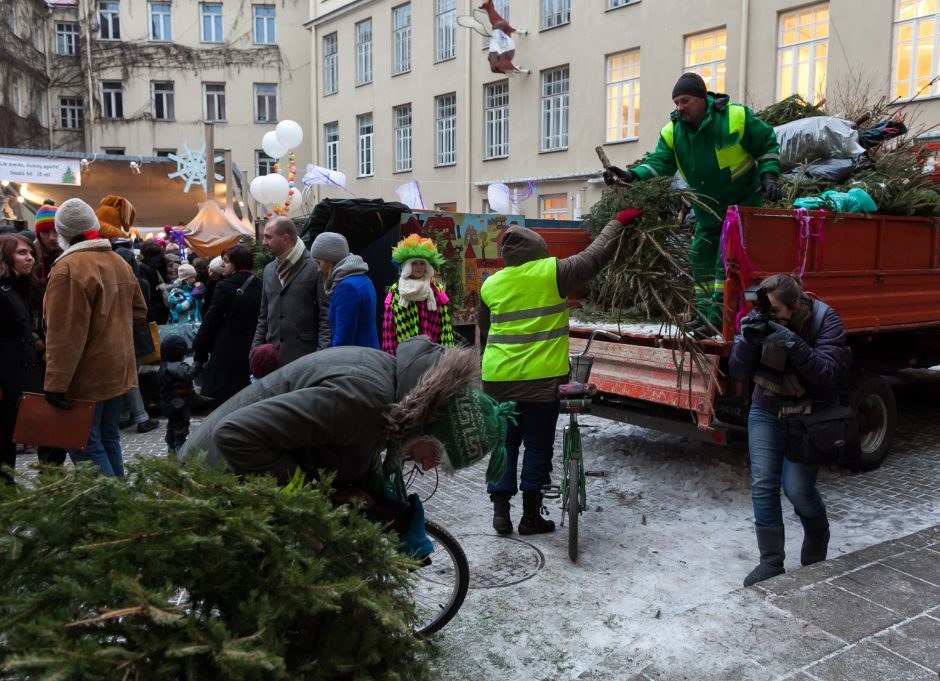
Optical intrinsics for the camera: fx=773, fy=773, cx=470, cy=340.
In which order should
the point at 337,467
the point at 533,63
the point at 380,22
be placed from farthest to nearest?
the point at 380,22
the point at 533,63
the point at 337,467

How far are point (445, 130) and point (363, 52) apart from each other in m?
6.23

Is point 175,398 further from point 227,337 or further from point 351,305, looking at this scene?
point 351,305

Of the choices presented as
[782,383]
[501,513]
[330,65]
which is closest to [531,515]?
[501,513]

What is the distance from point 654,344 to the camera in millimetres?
5254

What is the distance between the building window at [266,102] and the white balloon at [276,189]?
62.4 ft

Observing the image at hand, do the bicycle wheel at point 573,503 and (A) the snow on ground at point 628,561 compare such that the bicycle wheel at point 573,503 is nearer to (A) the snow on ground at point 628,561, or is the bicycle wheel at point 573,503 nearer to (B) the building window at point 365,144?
(A) the snow on ground at point 628,561

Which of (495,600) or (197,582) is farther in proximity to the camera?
(495,600)

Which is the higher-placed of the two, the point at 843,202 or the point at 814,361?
the point at 843,202

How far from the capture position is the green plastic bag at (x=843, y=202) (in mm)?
5555

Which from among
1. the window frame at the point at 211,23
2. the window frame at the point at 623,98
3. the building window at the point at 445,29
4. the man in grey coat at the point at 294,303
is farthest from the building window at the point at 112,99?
the man in grey coat at the point at 294,303

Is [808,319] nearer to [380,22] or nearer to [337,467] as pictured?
[337,467]

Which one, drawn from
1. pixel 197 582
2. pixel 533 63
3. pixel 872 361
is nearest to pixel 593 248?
pixel 872 361

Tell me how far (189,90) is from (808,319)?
114ft

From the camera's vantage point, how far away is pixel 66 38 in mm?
34844
